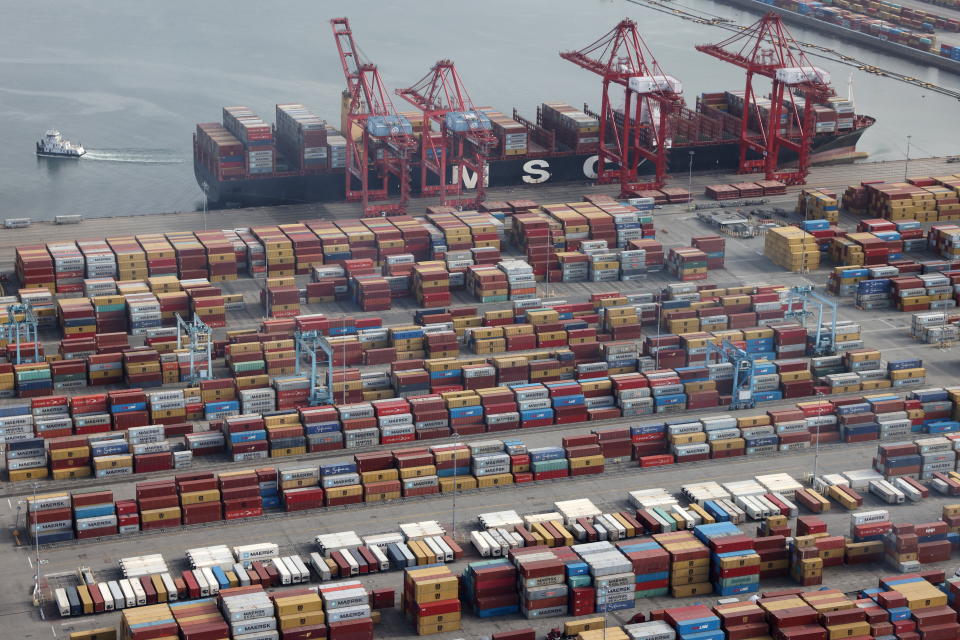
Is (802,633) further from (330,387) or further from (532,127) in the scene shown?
(532,127)

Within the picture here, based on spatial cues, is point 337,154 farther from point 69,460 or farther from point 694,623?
point 694,623

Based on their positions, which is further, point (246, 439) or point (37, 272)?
point (37, 272)

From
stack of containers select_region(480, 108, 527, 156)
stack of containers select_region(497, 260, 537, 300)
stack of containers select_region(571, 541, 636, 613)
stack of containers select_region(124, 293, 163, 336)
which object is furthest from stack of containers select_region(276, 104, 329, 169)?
stack of containers select_region(571, 541, 636, 613)

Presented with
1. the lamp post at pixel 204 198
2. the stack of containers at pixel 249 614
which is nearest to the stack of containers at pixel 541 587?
the stack of containers at pixel 249 614

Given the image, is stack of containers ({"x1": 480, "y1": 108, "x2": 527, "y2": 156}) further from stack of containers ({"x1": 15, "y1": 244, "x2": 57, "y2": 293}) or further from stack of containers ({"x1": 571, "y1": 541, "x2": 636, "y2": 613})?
stack of containers ({"x1": 571, "y1": 541, "x2": 636, "y2": 613})

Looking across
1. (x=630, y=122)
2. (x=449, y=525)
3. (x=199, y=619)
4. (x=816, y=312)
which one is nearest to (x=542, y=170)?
(x=630, y=122)

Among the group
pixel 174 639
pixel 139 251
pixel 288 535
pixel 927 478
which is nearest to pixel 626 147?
pixel 139 251
